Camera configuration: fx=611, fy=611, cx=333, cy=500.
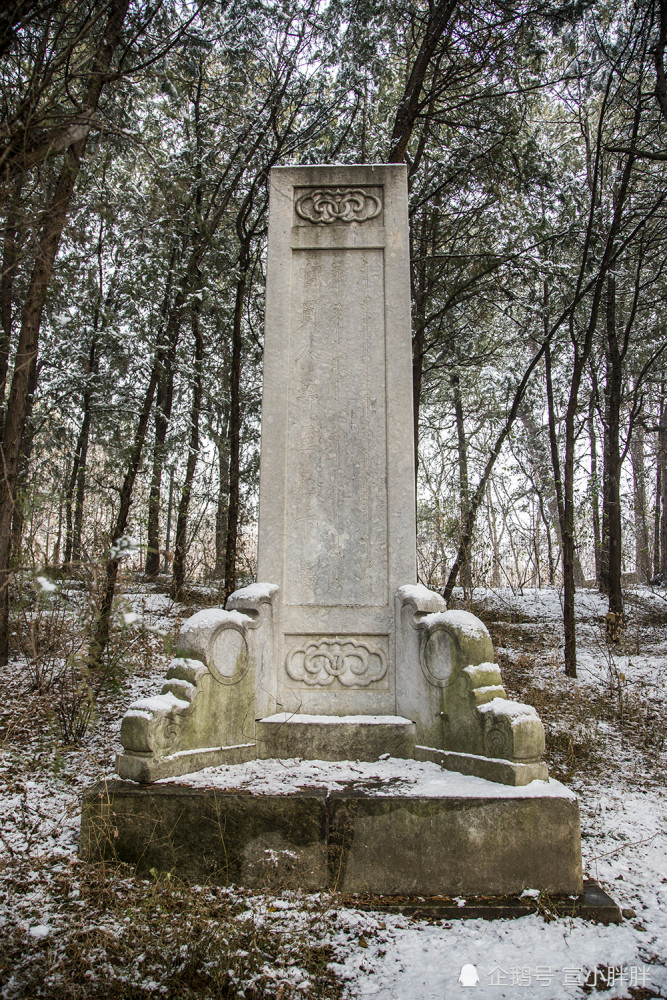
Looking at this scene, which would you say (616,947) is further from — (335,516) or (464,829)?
(335,516)

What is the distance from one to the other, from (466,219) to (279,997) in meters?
8.62

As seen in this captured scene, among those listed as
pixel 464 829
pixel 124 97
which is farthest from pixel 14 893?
pixel 124 97

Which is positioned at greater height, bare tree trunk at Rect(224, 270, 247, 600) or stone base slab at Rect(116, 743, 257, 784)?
bare tree trunk at Rect(224, 270, 247, 600)

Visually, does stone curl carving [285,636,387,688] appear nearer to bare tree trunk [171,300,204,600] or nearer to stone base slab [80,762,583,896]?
stone base slab [80,762,583,896]

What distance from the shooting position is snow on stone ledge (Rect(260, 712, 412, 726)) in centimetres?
348

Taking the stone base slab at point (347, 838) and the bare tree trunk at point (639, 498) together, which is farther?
the bare tree trunk at point (639, 498)

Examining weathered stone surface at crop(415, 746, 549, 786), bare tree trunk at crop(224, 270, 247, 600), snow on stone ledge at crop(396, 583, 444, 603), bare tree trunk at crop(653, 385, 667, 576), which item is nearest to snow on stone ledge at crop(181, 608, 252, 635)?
snow on stone ledge at crop(396, 583, 444, 603)

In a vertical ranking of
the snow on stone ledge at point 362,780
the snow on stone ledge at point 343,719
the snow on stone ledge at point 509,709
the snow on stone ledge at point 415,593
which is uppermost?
the snow on stone ledge at point 415,593

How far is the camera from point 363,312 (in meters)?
4.03

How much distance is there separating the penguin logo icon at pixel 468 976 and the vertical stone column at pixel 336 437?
146 centimetres

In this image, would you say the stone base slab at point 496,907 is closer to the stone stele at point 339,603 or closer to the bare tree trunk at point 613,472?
the stone stele at point 339,603

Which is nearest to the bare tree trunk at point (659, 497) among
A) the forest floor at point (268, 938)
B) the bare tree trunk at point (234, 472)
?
the bare tree trunk at point (234, 472)

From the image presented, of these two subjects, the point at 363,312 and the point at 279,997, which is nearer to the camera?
the point at 279,997

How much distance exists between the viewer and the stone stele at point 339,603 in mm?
2984
